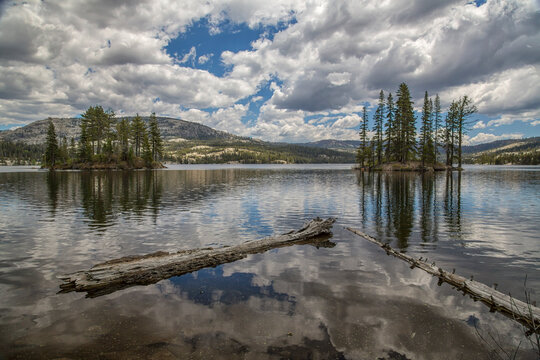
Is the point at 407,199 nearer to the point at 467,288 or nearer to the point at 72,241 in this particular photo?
the point at 467,288

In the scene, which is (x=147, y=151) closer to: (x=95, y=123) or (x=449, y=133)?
(x=95, y=123)

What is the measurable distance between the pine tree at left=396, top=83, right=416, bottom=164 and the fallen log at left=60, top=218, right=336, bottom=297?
8483 centimetres

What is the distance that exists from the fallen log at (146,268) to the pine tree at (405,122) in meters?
84.8

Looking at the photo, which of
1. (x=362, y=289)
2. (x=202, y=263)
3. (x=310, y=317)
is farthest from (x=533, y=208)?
(x=202, y=263)

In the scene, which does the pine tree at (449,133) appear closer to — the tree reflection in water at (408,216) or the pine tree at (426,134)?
the pine tree at (426,134)

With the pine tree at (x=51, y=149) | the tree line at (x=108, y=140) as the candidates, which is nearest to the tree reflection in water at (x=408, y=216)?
the tree line at (x=108, y=140)

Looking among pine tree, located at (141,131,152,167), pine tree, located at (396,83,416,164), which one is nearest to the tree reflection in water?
pine tree, located at (396,83,416,164)

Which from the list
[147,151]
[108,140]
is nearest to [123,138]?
[108,140]

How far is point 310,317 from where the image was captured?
8.57 m

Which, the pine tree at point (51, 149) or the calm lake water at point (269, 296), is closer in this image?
the calm lake water at point (269, 296)

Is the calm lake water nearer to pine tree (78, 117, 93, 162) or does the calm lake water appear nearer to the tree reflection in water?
the tree reflection in water

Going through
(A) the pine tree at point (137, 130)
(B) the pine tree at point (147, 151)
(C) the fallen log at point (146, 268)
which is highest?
(A) the pine tree at point (137, 130)

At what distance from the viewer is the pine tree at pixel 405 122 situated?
285 ft

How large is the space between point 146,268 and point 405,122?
91.9m
